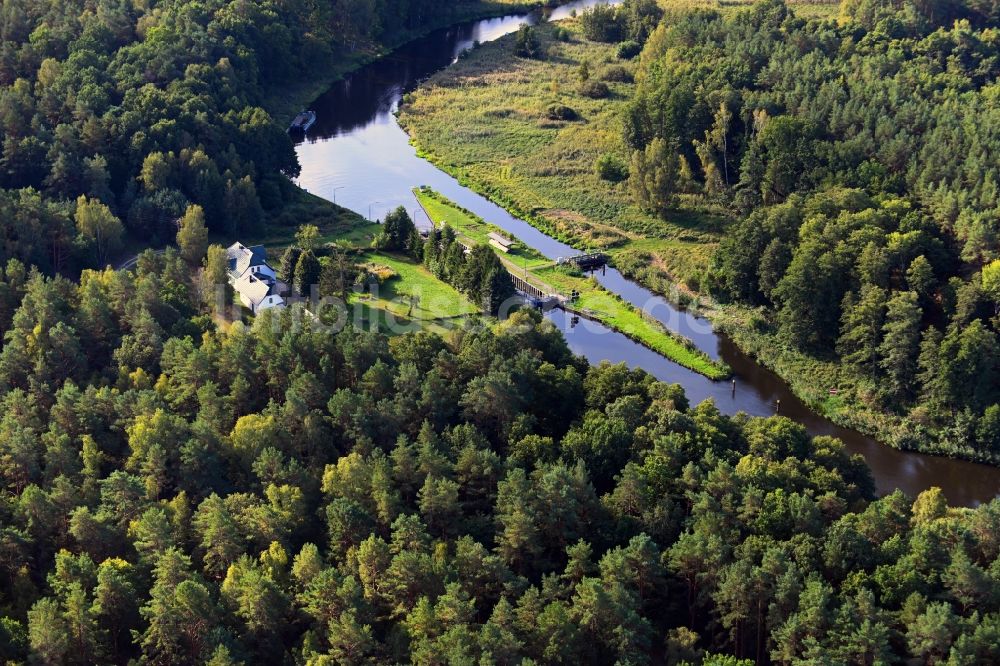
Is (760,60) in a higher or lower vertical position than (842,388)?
higher

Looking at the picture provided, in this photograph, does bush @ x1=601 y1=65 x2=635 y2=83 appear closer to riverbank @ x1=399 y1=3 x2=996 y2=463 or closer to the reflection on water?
riverbank @ x1=399 y1=3 x2=996 y2=463

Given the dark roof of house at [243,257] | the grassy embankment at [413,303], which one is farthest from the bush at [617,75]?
the dark roof of house at [243,257]

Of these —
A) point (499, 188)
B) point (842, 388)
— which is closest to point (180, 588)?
point (842, 388)

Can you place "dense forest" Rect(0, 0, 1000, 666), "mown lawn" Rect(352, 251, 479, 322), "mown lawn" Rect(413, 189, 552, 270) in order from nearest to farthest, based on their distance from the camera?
"dense forest" Rect(0, 0, 1000, 666), "mown lawn" Rect(352, 251, 479, 322), "mown lawn" Rect(413, 189, 552, 270)

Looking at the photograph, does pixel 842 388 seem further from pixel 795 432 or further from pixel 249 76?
pixel 249 76

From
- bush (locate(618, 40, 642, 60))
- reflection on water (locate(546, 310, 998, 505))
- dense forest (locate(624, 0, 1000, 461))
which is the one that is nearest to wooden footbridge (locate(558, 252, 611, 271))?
reflection on water (locate(546, 310, 998, 505))

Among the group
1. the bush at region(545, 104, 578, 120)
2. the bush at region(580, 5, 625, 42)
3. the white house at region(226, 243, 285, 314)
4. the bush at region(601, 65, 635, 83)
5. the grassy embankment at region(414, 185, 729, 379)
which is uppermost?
the bush at region(580, 5, 625, 42)

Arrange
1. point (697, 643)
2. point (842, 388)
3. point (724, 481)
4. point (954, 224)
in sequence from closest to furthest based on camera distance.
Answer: point (697, 643), point (724, 481), point (842, 388), point (954, 224)
